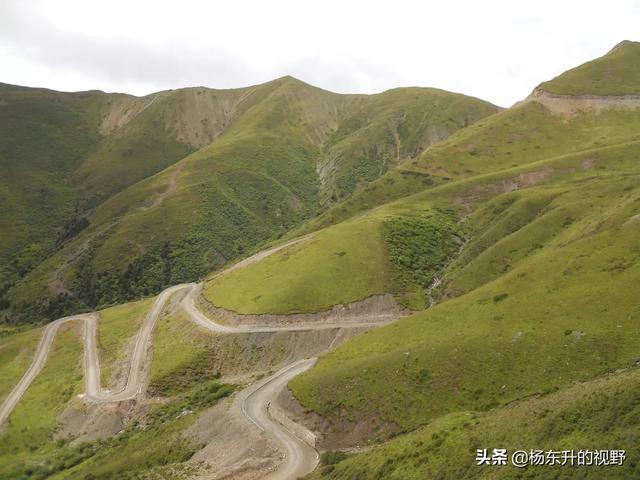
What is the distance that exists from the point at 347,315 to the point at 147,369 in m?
35.8

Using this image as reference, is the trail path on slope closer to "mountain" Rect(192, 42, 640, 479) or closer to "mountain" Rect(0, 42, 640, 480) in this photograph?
"mountain" Rect(0, 42, 640, 480)

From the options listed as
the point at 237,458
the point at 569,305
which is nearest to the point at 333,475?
the point at 237,458

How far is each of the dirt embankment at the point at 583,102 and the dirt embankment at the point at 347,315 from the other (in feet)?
417

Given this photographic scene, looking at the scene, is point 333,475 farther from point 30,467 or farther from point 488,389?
point 30,467

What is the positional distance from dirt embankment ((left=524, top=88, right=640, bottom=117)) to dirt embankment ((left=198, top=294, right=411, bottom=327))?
127 meters

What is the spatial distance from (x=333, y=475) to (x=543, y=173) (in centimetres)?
11672

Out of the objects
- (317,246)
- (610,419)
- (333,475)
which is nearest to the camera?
(610,419)

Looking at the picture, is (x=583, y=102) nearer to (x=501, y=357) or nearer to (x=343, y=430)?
(x=501, y=357)

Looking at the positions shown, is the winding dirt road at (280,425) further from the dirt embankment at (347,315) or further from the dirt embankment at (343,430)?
the dirt embankment at (347,315)

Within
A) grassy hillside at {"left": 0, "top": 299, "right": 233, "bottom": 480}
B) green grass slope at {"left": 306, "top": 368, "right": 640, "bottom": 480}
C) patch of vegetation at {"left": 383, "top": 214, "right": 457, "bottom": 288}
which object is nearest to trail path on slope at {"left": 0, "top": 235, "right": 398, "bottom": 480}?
grassy hillside at {"left": 0, "top": 299, "right": 233, "bottom": 480}

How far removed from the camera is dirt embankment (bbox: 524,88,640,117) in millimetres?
183500

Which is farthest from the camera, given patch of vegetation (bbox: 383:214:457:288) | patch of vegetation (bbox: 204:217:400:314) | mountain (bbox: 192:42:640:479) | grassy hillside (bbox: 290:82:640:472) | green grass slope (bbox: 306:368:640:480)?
patch of vegetation (bbox: 383:214:457:288)

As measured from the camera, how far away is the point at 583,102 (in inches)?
7367

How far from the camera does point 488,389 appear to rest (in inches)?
1925
